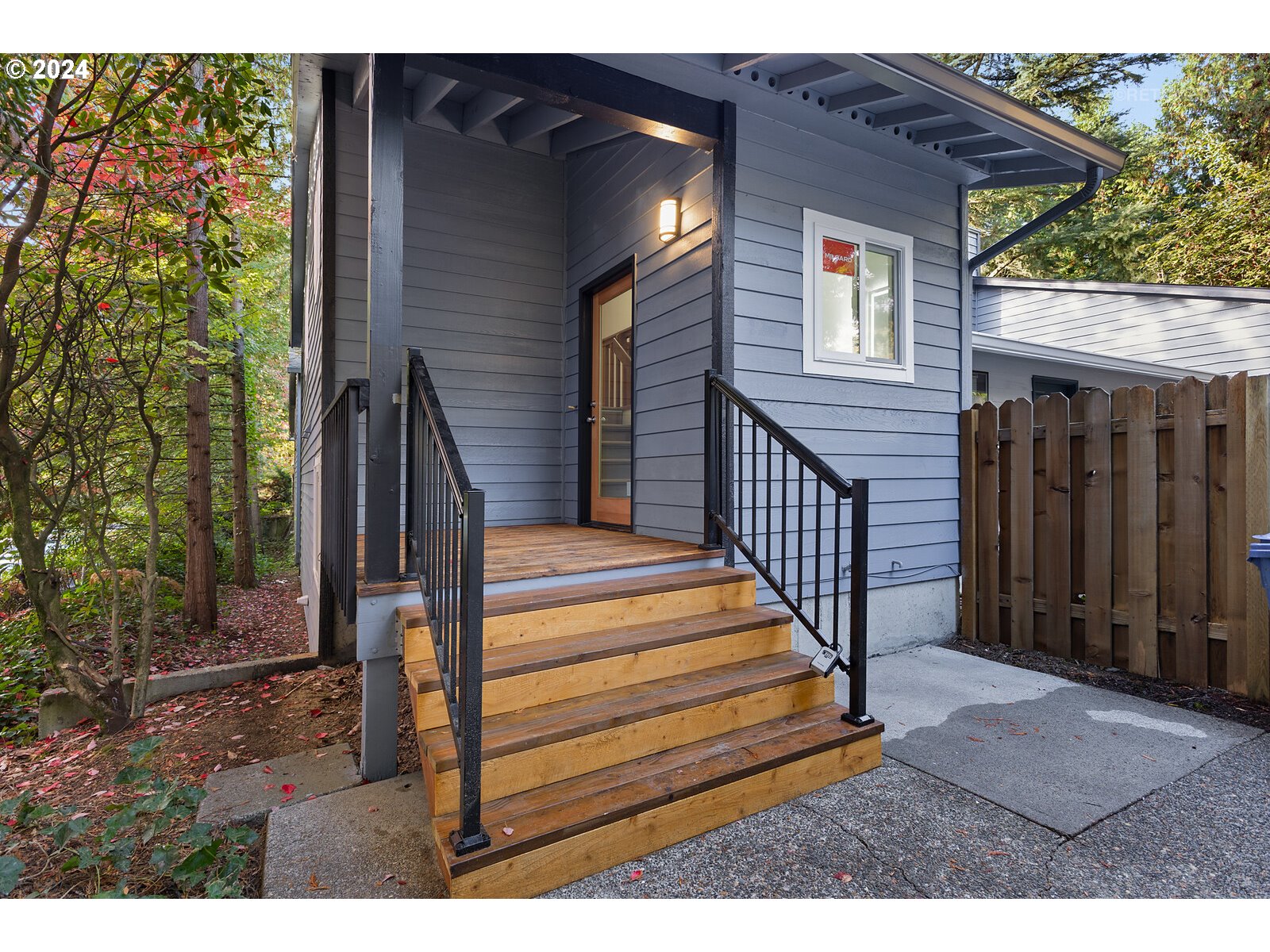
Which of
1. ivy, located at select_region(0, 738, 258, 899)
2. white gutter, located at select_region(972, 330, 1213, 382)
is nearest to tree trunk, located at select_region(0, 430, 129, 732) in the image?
ivy, located at select_region(0, 738, 258, 899)

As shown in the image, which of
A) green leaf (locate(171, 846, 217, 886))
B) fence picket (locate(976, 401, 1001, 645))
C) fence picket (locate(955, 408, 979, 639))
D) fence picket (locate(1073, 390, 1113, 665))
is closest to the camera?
green leaf (locate(171, 846, 217, 886))

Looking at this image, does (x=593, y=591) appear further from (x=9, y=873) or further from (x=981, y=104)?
(x=981, y=104)

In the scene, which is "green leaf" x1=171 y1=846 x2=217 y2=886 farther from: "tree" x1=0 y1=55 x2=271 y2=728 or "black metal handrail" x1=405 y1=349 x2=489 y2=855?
"tree" x1=0 y1=55 x2=271 y2=728

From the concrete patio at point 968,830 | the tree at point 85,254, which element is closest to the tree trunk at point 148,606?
the tree at point 85,254

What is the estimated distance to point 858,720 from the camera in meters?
2.47

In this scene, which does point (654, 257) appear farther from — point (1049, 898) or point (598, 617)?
point (1049, 898)

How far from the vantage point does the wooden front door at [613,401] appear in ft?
14.5

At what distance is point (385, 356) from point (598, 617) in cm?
136

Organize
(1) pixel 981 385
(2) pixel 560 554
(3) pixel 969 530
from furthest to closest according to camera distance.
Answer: (1) pixel 981 385 → (3) pixel 969 530 → (2) pixel 560 554

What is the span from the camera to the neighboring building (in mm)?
8094

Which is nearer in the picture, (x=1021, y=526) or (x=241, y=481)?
(x=1021, y=526)

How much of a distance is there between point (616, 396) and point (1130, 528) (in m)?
3.16

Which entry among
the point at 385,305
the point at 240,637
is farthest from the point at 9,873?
the point at 240,637

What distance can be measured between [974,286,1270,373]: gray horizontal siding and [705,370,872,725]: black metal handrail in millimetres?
7936
